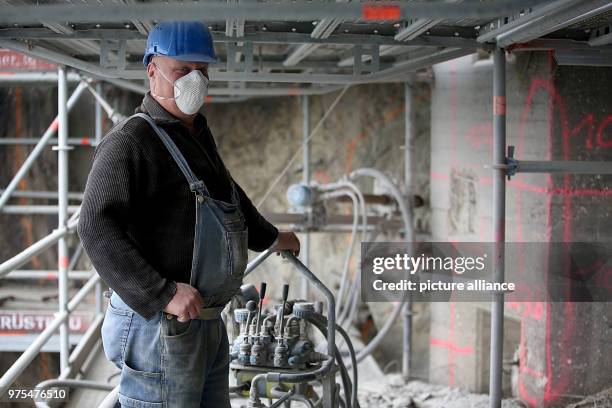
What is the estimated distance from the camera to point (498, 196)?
4078 millimetres

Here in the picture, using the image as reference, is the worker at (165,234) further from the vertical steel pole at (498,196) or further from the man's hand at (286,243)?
the vertical steel pole at (498,196)

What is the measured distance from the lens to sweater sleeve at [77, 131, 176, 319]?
235 cm

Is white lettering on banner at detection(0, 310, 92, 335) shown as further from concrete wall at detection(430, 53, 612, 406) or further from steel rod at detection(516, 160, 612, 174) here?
steel rod at detection(516, 160, 612, 174)

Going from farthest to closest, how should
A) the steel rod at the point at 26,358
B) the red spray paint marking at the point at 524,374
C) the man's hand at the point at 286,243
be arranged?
the red spray paint marking at the point at 524,374 → the steel rod at the point at 26,358 → the man's hand at the point at 286,243

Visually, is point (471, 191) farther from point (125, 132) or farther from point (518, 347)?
point (125, 132)

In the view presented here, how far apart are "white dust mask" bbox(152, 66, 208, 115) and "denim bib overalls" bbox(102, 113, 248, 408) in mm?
121

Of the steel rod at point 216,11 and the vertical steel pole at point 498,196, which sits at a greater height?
the steel rod at point 216,11

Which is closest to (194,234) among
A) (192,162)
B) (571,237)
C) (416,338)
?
(192,162)

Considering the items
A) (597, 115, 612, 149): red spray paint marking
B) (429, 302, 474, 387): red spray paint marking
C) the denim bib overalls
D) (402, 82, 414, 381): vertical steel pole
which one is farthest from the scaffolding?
(429, 302, 474, 387): red spray paint marking

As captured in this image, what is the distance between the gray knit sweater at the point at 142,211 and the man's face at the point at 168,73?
0.03 metres

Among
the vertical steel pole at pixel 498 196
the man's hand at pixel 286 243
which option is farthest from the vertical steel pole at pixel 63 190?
the vertical steel pole at pixel 498 196

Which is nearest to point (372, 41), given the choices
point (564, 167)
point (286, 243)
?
point (564, 167)

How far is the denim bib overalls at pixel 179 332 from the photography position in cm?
249

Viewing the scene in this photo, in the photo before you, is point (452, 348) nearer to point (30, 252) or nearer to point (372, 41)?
point (372, 41)
